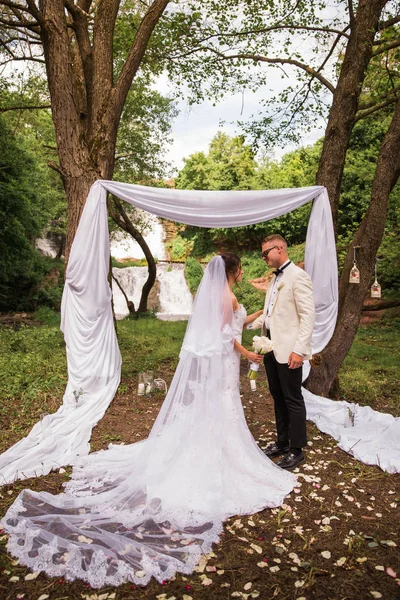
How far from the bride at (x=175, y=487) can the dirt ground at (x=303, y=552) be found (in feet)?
0.26

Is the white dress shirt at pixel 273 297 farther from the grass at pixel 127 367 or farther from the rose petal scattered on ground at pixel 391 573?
the grass at pixel 127 367

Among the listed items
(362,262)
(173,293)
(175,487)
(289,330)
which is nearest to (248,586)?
(175,487)

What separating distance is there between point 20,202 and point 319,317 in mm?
11273

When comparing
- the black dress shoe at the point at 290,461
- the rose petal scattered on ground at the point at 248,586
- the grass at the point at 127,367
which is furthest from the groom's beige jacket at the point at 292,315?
the grass at the point at 127,367

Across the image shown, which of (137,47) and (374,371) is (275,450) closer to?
(374,371)

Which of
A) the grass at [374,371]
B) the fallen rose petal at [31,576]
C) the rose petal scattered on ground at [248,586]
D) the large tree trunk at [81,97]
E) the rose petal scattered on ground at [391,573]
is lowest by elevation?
the grass at [374,371]

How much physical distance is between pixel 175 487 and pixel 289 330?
1.56 metres

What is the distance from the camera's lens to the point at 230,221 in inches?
193

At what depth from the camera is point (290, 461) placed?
4.18m

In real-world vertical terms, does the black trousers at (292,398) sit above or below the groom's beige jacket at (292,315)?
below

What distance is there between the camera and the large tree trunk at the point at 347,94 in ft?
19.6

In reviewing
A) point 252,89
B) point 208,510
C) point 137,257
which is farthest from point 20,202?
point 137,257

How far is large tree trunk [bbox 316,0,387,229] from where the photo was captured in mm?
5984

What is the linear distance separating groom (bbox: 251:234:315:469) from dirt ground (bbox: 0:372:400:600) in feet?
1.18
